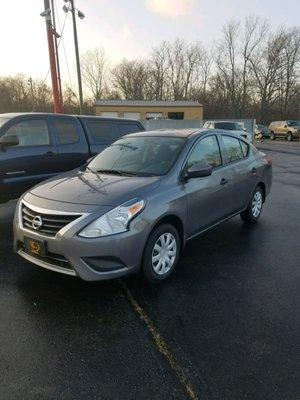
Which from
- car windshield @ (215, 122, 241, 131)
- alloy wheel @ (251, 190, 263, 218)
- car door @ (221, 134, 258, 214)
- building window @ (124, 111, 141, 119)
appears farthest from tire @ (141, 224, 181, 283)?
building window @ (124, 111, 141, 119)

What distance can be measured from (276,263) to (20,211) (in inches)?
128

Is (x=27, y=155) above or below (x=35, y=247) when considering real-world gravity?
above

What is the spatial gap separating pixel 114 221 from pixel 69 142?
4.26 m

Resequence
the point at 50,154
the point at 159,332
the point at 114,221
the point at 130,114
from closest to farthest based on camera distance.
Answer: the point at 159,332 < the point at 114,221 < the point at 50,154 < the point at 130,114

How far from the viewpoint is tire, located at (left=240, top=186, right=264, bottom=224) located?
253 inches

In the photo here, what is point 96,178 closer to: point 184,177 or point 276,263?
point 184,177

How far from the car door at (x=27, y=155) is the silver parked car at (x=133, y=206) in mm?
1943

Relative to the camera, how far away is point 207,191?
16.2ft

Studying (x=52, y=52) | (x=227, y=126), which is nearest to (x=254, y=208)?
(x=52, y=52)

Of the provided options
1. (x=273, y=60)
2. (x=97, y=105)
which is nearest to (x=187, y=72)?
(x=273, y=60)

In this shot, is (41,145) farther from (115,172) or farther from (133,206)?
(133,206)

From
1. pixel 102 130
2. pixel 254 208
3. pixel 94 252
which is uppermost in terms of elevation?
pixel 102 130

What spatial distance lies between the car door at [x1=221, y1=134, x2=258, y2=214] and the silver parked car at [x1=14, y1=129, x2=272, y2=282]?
1.0 inches

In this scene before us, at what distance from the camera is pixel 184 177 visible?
15.0ft
